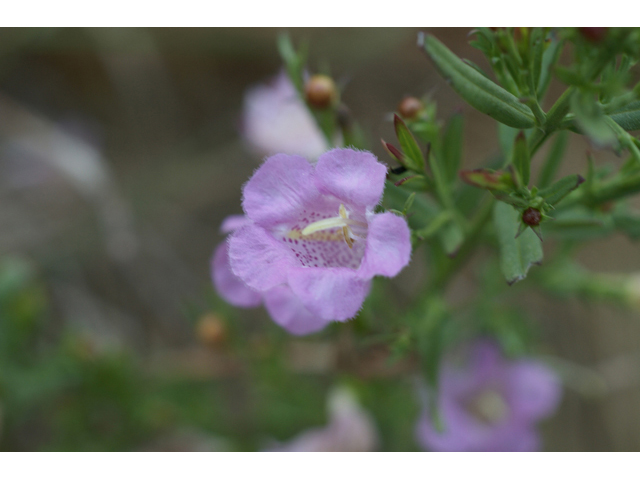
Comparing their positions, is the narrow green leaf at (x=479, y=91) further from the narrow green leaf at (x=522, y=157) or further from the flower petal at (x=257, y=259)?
the flower petal at (x=257, y=259)

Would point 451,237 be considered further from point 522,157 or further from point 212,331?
point 212,331

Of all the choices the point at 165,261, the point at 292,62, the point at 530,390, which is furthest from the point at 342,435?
the point at 165,261

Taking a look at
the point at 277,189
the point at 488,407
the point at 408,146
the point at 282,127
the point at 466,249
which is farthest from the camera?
the point at 282,127

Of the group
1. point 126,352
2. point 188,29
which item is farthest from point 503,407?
point 188,29

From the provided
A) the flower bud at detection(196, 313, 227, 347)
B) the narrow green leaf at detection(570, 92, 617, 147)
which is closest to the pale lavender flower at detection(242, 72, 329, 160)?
the flower bud at detection(196, 313, 227, 347)

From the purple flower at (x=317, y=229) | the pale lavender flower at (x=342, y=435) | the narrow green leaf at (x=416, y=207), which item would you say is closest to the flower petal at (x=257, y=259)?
the purple flower at (x=317, y=229)

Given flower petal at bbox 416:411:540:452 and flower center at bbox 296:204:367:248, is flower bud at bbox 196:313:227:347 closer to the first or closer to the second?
flower petal at bbox 416:411:540:452
